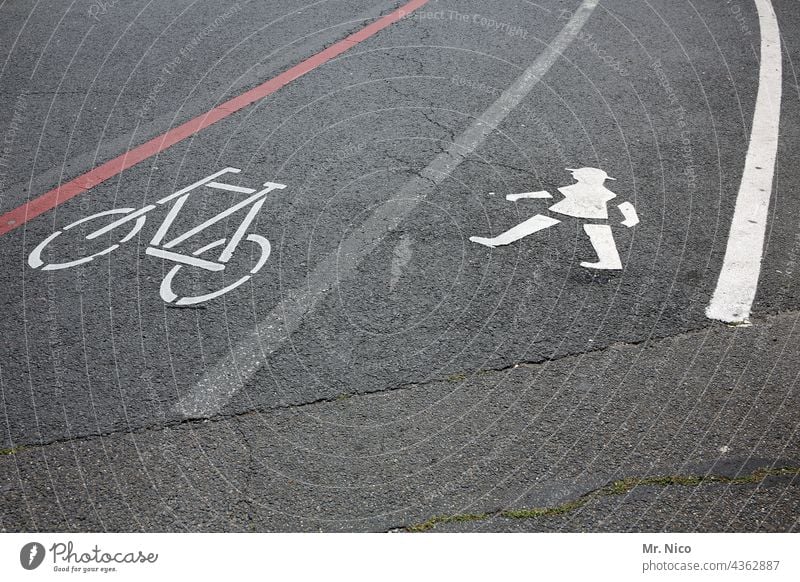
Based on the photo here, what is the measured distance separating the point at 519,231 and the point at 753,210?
1418 millimetres

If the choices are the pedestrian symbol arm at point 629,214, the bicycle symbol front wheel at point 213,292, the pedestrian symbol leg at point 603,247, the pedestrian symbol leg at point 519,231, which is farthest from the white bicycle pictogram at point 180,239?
the pedestrian symbol arm at point 629,214

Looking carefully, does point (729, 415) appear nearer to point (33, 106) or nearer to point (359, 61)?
point (359, 61)

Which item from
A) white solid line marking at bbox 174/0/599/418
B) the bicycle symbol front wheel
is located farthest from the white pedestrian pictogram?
the bicycle symbol front wheel

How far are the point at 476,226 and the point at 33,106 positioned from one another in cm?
336

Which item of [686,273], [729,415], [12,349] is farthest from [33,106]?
[729,415]

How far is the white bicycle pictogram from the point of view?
4809 millimetres

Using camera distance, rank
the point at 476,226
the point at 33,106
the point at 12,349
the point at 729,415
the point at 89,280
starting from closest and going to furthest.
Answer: the point at 729,415 < the point at 12,349 < the point at 89,280 < the point at 476,226 < the point at 33,106

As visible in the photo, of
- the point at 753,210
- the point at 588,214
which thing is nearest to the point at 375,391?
the point at 588,214

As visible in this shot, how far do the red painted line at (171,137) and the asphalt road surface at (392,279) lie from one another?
3 centimetres

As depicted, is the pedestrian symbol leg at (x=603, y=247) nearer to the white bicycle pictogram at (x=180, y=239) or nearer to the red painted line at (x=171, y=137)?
the white bicycle pictogram at (x=180, y=239)

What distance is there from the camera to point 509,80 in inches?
278

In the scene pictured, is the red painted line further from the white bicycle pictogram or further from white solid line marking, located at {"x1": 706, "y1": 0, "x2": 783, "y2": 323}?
white solid line marking, located at {"x1": 706, "y1": 0, "x2": 783, "y2": 323}

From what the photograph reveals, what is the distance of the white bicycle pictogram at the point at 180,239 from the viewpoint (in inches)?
189

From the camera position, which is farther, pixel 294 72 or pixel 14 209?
pixel 294 72
